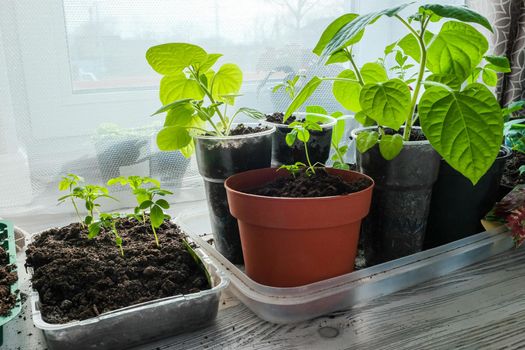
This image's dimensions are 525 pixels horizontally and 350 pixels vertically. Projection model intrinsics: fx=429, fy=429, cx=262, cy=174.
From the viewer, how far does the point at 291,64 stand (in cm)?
111

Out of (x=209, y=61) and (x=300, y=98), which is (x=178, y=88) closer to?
(x=209, y=61)

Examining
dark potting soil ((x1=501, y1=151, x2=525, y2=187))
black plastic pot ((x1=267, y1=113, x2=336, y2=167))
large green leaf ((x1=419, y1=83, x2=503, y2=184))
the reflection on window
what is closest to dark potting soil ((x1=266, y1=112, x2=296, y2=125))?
black plastic pot ((x1=267, y1=113, x2=336, y2=167))

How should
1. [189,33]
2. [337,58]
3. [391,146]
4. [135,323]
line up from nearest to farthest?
1. [135,323]
2. [391,146]
3. [337,58]
4. [189,33]

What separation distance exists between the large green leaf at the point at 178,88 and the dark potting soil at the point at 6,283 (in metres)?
0.39

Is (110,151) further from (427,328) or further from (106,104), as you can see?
(427,328)

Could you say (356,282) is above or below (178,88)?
below

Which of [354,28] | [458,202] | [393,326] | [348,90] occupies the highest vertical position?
[354,28]

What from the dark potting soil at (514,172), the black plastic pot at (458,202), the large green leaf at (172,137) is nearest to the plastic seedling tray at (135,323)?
the large green leaf at (172,137)

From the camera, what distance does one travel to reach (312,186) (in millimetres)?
710

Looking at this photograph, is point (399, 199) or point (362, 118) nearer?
point (399, 199)

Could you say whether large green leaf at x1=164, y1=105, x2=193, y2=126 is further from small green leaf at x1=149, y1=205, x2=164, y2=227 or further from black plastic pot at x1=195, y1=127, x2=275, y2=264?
small green leaf at x1=149, y1=205, x2=164, y2=227

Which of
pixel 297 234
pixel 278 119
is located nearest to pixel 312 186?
pixel 297 234

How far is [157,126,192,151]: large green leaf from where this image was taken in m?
0.77

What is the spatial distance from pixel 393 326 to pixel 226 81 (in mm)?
558
